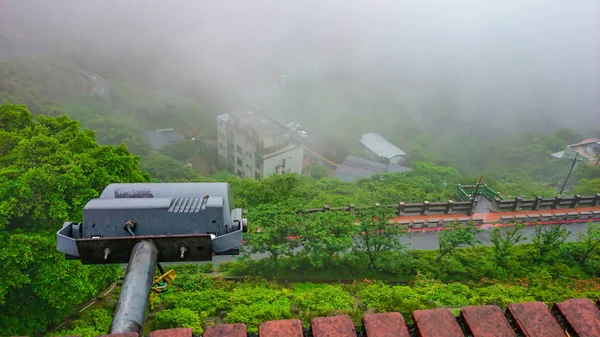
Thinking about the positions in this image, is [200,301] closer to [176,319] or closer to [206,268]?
[176,319]

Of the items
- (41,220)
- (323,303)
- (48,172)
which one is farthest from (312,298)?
(48,172)

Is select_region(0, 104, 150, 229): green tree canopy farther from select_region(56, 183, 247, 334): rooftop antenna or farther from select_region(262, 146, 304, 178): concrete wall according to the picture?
select_region(262, 146, 304, 178): concrete wall

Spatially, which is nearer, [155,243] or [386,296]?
[155,243]

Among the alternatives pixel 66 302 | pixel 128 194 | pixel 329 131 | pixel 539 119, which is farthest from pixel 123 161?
pixel 539 119

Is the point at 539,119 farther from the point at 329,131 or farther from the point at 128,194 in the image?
the point at 128,194

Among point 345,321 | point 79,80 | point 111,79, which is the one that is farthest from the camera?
point 111,79

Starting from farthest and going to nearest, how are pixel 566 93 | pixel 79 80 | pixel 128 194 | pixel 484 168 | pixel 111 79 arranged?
pixel 566 93 < pixel 111 79 < pixel 79 80 < pixel 484 168 < pixel 128 194

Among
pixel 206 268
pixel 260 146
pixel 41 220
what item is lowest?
pixel 260 146
